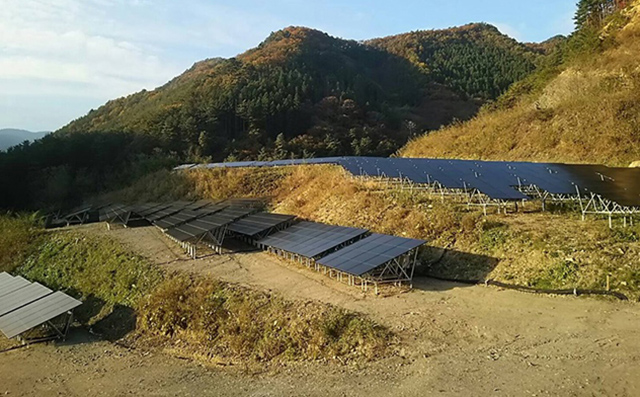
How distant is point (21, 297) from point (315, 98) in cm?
6118

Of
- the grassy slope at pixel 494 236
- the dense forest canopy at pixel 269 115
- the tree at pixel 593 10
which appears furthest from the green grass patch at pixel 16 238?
the tree at pixel 593 10

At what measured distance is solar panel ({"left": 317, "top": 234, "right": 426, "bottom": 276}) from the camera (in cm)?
1345

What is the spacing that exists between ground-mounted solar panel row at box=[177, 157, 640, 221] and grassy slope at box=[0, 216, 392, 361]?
9435mm

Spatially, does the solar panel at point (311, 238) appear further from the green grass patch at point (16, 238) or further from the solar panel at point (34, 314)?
the green grass patch at point (16, 238)

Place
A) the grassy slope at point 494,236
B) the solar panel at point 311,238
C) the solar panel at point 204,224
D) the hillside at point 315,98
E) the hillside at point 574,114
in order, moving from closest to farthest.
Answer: the grassy slope at point 494,236 → the solar panel at point 311,238 → the solar panel at point 204,224 → the hillside at point 574,114 → the hillside at point 315,98

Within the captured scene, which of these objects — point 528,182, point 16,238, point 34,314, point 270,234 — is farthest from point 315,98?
point 34,314

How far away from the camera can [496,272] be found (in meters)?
13.8

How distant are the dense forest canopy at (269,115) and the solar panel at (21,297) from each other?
3168cm

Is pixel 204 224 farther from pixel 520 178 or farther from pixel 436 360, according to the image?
pixel 520 178

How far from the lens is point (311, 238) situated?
18.5m

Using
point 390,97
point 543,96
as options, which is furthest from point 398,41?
point 543,96

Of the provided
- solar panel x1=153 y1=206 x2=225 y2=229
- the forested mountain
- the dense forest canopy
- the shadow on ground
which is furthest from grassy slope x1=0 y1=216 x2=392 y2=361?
the forested mountain

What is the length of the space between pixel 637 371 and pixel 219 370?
9.70m

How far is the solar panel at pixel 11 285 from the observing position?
61.2ft
